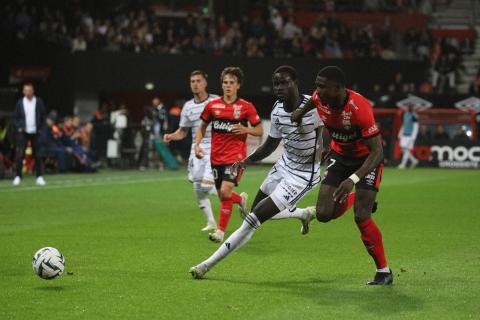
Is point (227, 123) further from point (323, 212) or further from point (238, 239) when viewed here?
point (323, 212)

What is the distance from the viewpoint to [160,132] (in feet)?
105

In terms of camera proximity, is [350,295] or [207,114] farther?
[207,114]

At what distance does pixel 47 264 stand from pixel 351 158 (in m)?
3.13

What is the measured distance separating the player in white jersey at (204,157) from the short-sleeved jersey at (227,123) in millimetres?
710

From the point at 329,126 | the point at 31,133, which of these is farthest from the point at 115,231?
the point at 31,133

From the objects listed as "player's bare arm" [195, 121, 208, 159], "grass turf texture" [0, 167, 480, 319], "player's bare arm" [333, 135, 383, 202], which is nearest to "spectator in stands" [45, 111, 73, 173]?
"grass turf texture" [0, 167, 480, 319]

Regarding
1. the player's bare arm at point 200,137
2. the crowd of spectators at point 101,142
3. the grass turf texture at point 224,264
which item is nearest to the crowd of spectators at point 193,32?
the crowd of spectators at point 101,142

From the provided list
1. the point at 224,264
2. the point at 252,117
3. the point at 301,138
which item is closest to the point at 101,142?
the point at 252,117

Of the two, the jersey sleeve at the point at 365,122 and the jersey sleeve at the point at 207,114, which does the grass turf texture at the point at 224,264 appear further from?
the jersey sleeve at the point at 207,114

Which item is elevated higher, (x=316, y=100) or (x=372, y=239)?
(x=316, y=100)

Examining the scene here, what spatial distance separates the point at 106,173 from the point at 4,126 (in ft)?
12.9

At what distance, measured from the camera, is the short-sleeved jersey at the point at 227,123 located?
44.4ft

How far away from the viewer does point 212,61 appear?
117 feet

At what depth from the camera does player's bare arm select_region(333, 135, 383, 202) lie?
8.91 m
